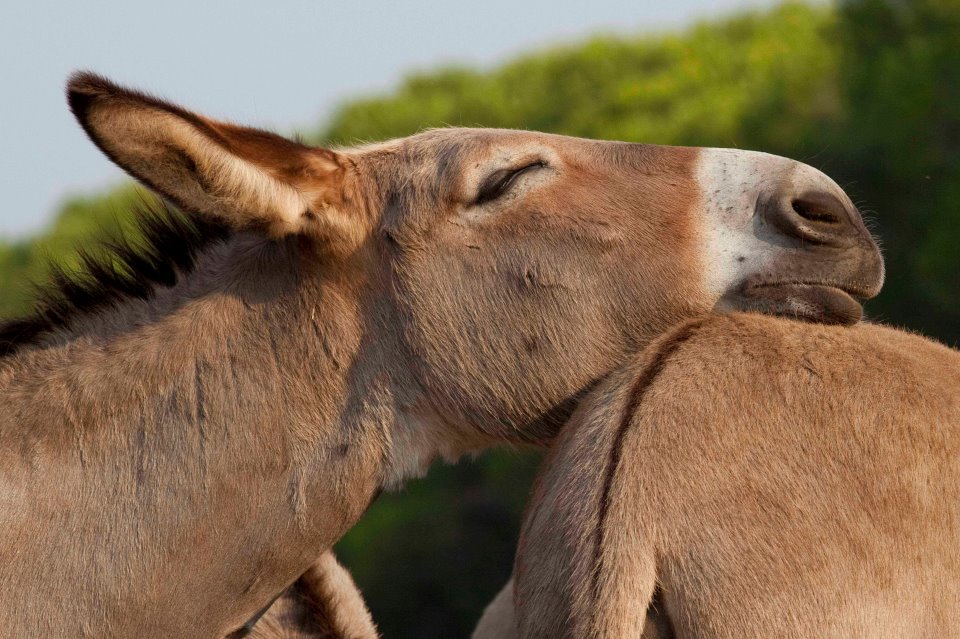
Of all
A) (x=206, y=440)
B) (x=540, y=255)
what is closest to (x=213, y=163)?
(x=206, y=440)

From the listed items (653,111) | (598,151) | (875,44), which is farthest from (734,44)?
(598,151)

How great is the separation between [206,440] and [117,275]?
2.06 ft

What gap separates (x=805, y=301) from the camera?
2.98 meters

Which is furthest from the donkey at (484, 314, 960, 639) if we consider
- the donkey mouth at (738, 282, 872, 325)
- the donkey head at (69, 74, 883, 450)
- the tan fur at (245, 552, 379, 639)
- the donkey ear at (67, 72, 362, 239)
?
the tan fur at (245, 552, 379, 639)

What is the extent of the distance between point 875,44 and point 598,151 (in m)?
12.2

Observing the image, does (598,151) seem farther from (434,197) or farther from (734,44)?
(734,44)

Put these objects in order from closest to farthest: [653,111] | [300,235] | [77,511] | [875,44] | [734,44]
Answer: [77,511]
[300,235]
[875,44]
[653,111]
[734,44]

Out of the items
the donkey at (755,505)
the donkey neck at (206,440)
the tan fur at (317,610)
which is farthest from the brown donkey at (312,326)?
the tan fur at (317,610)

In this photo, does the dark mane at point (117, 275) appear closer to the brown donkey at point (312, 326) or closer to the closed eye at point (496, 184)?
the brown donkey at point (312, 326)

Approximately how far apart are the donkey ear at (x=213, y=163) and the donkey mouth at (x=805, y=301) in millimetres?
1141

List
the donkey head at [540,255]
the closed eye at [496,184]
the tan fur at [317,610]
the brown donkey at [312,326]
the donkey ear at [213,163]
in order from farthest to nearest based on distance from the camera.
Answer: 1. the tan fur at [317,610]
2. the closed eye at [496,184]
3. the donkey head at [540,255]
4. the brown donkey at [312,326]
5. the donkey ear at [213,163]

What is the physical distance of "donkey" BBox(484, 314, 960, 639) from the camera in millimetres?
2225

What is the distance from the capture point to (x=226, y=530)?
289 cm

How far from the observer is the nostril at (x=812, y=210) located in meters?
3.05
